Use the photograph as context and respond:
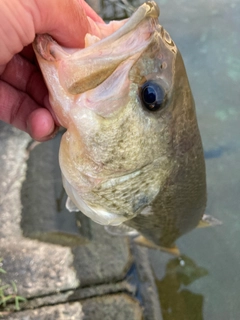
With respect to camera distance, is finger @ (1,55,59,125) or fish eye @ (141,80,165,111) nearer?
fish eye @ (141,80,165,111)

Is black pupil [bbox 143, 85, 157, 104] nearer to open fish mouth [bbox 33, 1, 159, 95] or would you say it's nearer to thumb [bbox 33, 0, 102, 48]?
open fish mouth [bbox 33, 1, 159, 95]

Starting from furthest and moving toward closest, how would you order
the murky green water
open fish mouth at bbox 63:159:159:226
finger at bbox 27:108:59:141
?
1. the murky green water
2. finger at bbox 27:108:59:141
3. open fish mouth at bbox 63:159:159:226

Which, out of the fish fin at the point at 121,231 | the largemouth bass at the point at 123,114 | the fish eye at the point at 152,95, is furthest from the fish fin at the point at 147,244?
the fish eye at the point at 152,95

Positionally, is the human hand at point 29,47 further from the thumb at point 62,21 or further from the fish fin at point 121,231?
the fish fin at point 121,231

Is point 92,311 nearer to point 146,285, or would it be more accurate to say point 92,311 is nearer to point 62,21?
point 146,285

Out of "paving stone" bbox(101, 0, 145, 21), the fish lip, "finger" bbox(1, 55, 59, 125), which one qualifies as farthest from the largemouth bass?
"paving stone" bbox(101, 0, 145, 21)

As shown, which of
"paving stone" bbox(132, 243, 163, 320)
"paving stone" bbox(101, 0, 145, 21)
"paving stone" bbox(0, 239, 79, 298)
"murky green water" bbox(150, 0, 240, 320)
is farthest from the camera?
"paving stone" bbox(101, 0, 145, 21)

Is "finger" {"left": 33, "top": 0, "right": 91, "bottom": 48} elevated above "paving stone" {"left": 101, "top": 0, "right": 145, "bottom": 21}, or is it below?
above

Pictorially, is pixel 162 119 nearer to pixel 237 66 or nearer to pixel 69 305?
pixel 69 305

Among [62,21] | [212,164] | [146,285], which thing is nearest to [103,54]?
[62,21]
